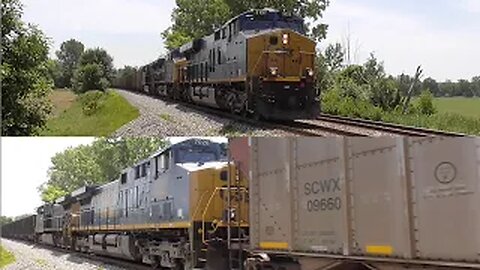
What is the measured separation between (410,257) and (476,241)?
750 mm

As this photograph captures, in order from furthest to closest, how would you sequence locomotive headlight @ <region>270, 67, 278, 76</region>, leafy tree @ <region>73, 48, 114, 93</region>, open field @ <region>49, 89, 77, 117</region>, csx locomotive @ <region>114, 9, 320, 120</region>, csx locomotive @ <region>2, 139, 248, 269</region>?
leafy tree @ <region>73, 48, 114, 93</region> → open field @ <region>49, 89, 77, 117</region> → locomotive headlight @ <region>270, 67, 278, 76</region> → csx locomotive @ <region>114, 9, 320, 120</region> → csx locomotive @ <region>2, 139, 248, 269</region>

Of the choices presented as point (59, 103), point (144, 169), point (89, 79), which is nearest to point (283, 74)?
point (144, 169)

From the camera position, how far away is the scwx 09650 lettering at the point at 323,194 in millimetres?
6387

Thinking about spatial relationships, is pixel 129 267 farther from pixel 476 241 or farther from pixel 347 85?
pixel 347 85

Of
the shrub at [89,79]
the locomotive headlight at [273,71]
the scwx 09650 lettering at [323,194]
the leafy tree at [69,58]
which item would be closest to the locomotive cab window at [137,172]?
the locomotive headlight at [273,71]

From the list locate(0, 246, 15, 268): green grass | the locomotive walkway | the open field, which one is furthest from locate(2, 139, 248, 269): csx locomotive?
the open field

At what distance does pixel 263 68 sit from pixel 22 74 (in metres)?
8.83

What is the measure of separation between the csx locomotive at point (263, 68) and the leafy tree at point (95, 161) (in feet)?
10.3

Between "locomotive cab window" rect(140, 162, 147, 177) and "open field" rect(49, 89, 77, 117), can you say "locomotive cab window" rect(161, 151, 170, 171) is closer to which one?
"locomotive cab window" rect(140, 162, 147, 177)

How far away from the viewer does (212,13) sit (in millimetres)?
34219

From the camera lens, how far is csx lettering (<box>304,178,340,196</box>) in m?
6.40

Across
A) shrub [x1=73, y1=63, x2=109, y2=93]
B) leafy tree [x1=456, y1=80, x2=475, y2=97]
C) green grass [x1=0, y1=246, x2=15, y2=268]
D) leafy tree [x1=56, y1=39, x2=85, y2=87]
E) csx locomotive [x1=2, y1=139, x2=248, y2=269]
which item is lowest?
green grass [x1=0, y1=246, x2=15, y2=268]

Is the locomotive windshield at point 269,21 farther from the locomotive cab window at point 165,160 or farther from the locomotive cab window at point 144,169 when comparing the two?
the locomotive cab window at point 165,160

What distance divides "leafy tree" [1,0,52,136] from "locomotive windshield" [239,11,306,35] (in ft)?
25.5
